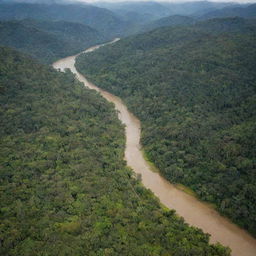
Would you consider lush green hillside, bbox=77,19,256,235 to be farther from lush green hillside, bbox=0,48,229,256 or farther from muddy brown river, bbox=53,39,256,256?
lush green hillside, bbox=0,48,229,256

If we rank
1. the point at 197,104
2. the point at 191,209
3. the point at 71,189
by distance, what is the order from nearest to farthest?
the point at 71,189 < the point at 191,209 < the point at 197,104

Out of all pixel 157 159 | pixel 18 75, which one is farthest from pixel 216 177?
pixel 18 75

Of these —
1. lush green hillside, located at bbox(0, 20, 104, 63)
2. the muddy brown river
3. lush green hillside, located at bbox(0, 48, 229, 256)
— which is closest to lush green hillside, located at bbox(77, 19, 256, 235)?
the muddy brown river

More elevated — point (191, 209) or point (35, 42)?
point (35, 42)

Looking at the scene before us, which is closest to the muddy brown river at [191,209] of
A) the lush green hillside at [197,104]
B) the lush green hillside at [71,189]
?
the lush green hillside at [197,104]

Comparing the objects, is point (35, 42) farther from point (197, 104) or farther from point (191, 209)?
point (191, 209)

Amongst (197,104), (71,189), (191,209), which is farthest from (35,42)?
(191,209)
